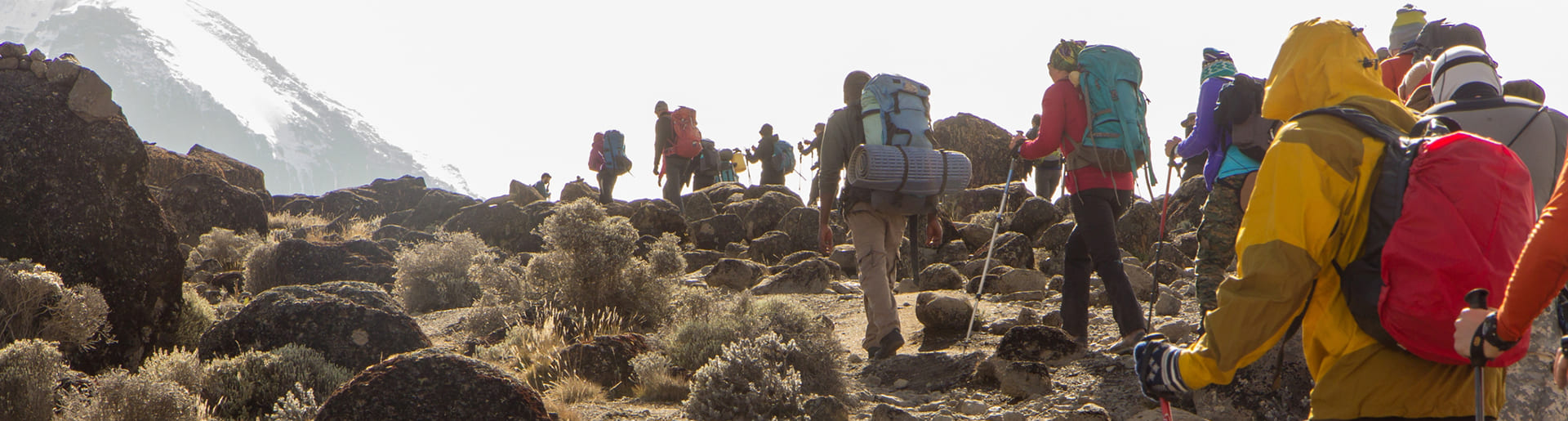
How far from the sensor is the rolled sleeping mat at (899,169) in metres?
5.76

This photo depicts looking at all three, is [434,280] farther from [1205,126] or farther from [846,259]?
[1205,126]

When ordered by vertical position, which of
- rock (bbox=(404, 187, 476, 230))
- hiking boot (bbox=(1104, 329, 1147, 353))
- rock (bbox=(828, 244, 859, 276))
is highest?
hiking boot (bbox=(1104, 329, 1147, 353))

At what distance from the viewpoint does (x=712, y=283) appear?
11328mm

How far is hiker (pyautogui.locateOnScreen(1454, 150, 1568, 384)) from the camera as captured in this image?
1.74m

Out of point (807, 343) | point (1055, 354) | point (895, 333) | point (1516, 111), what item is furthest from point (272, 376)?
point (1516, 111)

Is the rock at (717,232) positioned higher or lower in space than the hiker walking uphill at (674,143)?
lower

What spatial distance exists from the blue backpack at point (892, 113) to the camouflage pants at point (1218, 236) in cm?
219

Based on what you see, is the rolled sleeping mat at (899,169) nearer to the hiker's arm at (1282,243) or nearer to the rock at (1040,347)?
the rock at (1040,347)

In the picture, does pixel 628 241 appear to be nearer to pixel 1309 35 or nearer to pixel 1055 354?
pixel 1055 354

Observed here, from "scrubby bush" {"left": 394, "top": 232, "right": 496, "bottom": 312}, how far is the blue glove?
29.8 feet

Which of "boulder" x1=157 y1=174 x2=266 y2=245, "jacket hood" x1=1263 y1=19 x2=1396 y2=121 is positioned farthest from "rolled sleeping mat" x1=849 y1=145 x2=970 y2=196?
"boulder" x1=157 y1=174 x2=266 y2=245

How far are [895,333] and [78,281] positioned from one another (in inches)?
211

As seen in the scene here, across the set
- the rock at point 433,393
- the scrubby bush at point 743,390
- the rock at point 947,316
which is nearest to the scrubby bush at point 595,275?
the rock at point 947,316

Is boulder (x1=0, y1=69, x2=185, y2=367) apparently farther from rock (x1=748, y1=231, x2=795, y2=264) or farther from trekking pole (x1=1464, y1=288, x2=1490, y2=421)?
rock (x1=748, y1=231, x2=795, y2=264)
